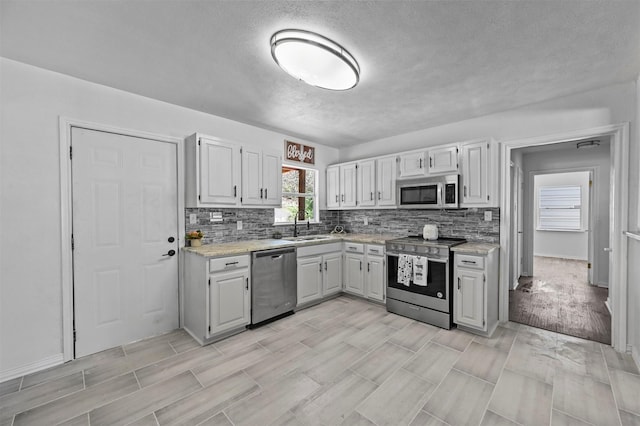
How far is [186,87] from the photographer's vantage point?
2.65 m

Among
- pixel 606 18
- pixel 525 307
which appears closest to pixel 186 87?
pixel 606 18

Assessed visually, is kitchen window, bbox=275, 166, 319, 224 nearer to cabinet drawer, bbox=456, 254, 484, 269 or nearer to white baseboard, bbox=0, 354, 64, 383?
cabinet drawer, bbox=456, 254, 484, 269

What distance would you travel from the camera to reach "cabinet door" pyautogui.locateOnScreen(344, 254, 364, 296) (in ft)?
12.9

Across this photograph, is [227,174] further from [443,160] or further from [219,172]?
[443,160]

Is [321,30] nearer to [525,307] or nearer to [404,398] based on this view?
[404,398]

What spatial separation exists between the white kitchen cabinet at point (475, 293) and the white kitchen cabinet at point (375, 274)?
937mm

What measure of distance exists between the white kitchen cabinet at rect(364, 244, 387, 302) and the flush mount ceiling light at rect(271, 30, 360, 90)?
2321 millimetres

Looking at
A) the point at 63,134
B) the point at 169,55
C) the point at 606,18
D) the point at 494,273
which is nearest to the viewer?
the point at 606,18

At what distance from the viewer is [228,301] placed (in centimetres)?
287

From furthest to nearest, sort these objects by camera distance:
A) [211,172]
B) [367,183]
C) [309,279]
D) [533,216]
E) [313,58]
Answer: [533,216] → [367,183] → [309,279] → [211,172] → [313,58]

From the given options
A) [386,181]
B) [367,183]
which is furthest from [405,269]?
[367,183]

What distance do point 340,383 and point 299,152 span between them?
3346mm

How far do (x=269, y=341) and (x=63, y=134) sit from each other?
107 inches

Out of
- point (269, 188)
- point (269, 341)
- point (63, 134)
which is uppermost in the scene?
point (63, 134)
